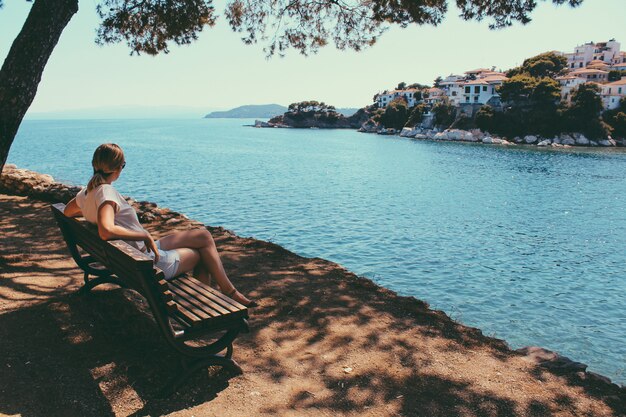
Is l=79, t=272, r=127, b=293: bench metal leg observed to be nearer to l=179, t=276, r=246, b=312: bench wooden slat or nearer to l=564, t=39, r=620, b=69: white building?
l=179, t=276, r=246, b=312: bench wooden slat

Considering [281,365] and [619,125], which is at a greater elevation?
[619,125]

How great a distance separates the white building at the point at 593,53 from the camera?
12738 centimetres

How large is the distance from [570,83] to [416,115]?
117ft

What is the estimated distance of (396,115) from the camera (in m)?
132

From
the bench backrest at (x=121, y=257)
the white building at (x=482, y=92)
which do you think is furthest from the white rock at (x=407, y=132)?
the bench backrest at (x=121, y=257)

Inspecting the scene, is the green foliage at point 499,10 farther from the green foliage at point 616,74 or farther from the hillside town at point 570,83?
the green foliage at point 616,74

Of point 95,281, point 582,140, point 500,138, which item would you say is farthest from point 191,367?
point 500,138

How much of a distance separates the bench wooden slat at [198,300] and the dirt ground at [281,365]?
590 mm

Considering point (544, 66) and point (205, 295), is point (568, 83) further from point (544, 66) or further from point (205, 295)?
point (205, 295)

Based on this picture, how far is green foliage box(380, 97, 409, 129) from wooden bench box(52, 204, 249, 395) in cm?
13109

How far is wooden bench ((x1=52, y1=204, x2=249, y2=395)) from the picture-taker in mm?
3701

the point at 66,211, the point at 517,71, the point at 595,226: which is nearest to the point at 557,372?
the point at 66,211

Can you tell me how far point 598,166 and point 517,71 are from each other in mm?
64689

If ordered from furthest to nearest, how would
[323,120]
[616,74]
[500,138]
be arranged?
[323,120], [616,74], [500,138]
